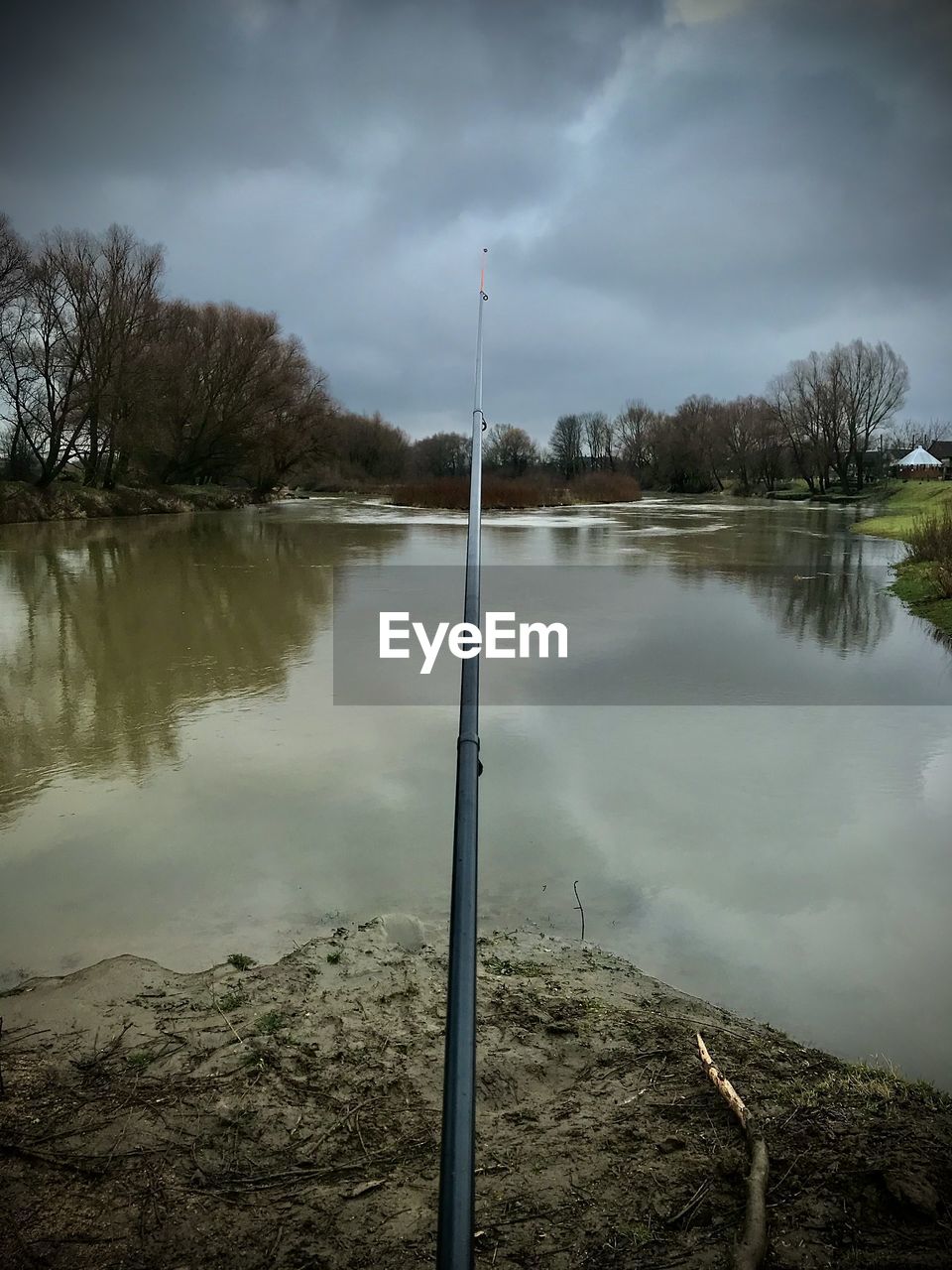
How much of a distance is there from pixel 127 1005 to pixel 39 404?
31847 millimetres

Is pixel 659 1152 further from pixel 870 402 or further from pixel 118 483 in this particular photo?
pixel 870 402

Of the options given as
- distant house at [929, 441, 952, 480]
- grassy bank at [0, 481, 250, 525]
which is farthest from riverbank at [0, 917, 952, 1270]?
distant house at [929, 441, 952, 480]

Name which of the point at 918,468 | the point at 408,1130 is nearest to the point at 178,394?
the point at 408,1130

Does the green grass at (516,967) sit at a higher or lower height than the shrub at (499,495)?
lower

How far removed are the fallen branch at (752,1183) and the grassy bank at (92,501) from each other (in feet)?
90.8

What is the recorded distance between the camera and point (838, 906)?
383 centimetres

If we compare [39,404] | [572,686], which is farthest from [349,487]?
[572,686]

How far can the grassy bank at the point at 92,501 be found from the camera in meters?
26.5

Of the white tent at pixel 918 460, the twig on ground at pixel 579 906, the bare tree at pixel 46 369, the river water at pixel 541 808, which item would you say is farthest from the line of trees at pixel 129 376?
the white tent at pixel 918 460

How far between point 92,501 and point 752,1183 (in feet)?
106

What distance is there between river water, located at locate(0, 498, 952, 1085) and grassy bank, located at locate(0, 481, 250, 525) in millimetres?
18803

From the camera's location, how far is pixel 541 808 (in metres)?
4.82

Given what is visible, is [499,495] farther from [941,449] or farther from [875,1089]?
[941,449]

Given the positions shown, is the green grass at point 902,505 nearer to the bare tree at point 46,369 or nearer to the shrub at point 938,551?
the shrub at point 938,551
